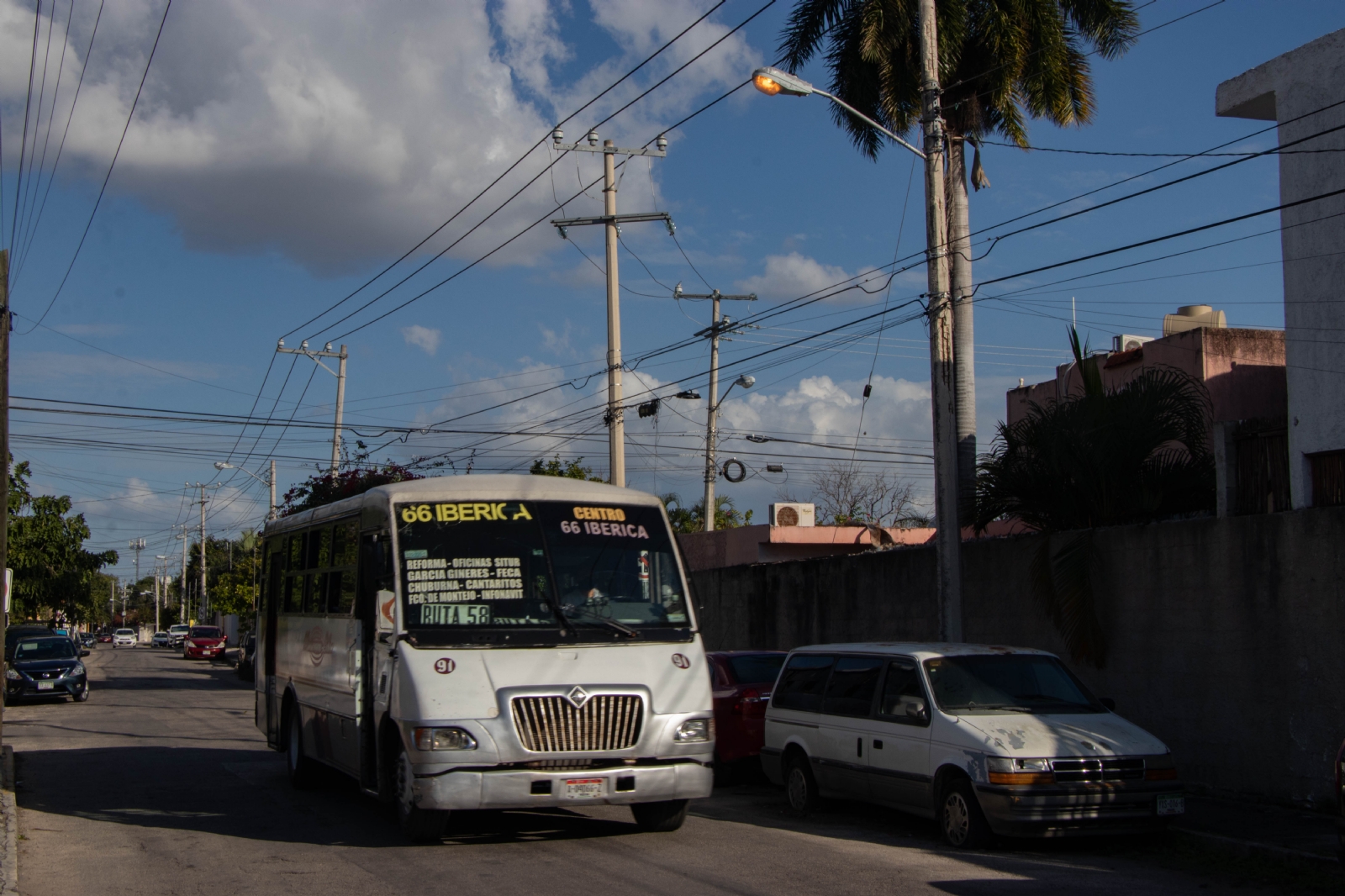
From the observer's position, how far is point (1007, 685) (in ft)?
33.4

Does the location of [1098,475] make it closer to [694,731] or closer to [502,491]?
[694,731]

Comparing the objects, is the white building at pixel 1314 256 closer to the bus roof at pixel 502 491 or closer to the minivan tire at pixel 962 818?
the minivan tire at pixel 962 818

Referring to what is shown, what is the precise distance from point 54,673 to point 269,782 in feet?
54.4

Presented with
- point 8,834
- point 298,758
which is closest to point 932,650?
point 298,758

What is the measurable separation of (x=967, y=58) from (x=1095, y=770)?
47.6 feet

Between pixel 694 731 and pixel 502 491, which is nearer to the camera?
pixel 694 731

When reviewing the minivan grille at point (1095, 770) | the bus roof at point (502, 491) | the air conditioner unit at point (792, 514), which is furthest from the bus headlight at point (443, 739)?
the air conditioner unit at point (792, 514)

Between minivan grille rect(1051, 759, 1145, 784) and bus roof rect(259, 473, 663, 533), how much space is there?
375 cm

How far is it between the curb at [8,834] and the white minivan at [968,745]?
6372 mm

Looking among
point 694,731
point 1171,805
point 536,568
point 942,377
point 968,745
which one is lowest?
point 1171,805

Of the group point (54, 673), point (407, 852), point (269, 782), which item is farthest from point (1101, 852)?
point (54, 673)

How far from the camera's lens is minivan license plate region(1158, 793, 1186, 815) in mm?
9203

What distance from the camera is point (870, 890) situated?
25.9 ft

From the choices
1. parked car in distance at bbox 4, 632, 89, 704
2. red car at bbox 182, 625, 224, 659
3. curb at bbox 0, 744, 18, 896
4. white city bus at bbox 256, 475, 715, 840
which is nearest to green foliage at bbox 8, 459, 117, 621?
parked car in distance at bbox 4, 632, 89, 704
